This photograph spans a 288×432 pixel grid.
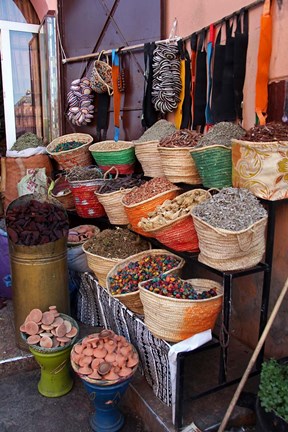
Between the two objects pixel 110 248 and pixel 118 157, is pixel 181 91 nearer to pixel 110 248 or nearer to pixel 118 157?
pixel 118 157

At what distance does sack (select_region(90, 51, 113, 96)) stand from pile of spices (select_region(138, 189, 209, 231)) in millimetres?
2049

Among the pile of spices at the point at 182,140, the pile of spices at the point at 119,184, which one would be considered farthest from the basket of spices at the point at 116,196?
the pile of spices at the point at 182,140

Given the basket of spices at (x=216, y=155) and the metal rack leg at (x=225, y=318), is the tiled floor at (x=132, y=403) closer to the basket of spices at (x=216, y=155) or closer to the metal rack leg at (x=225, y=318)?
the metal rack leg at (x=225, y=318)

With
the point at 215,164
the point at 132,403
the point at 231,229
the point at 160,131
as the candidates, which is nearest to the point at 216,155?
the point at 215,164

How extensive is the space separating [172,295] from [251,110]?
A: 1.42 metres

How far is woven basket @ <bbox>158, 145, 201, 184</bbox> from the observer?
2.83 metres

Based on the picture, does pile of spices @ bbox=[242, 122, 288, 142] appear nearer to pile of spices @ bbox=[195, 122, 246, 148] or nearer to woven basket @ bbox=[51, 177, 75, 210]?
pile of spices @ bbox=[195, 122, 246, 148]

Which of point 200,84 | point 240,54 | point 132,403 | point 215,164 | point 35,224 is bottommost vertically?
point 132,403

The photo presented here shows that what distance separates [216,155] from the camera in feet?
8.42

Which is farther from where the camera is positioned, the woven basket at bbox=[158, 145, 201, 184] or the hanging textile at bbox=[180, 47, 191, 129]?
the hanging textile at bbox=[180, 47, 191, 129]

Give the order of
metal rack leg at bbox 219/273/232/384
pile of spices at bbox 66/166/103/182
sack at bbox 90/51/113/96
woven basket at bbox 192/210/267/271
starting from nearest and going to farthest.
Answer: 1. woven basket at bbox 192/210/267/271
2. metal rack leg at bbox 219/273/232/384
3. pile of spices at bbox 66/166/103/182
4. sack at bbox 90/51/113/96

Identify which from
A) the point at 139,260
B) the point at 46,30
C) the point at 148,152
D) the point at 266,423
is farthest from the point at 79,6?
the point at 266,423

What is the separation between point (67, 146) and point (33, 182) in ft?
2.28

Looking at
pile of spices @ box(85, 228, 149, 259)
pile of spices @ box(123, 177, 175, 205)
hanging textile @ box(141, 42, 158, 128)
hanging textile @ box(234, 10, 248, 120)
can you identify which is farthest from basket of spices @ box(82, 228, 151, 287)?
hanging textile @ box(234, 10, 248, 120)
